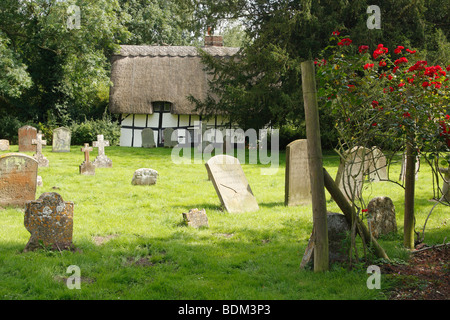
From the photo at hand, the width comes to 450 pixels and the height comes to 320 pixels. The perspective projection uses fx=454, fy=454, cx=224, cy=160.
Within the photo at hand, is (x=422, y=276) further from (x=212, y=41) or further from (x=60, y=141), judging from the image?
(x=212, y=41)

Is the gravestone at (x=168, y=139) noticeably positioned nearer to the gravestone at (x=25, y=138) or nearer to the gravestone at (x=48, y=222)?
the gravestone at (x=25, y=138)

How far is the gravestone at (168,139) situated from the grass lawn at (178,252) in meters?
12.6

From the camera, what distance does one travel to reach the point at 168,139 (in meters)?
23.6

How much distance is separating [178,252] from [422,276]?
9.62 ft

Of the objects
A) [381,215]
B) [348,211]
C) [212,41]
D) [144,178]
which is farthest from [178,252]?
[212,41]

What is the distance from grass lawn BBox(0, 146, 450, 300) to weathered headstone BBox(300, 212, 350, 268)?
0.48 ft

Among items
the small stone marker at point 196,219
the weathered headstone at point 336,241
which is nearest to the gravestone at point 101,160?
the small stone marker at point 196,219

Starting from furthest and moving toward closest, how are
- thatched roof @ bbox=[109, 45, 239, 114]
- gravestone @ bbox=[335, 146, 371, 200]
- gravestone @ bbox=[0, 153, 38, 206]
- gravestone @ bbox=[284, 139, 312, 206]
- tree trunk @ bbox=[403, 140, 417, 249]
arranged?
thatched roof @ bbox=[109, 45, 239, 114], gravestone @ bbox=[284, 139, 312, 206], gravestone @ bbox=[0, 153, 38, 206], tree trunk @ bbox=[403, 140, 417, 249], gravestone @ bbox=[335, 146, 371, 200]

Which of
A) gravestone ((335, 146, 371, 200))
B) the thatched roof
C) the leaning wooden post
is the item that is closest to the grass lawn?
the leaning wooden post

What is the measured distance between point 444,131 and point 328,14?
14457 millimetres

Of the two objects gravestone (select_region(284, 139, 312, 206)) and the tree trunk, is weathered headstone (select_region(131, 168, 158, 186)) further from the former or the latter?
the tree trunk

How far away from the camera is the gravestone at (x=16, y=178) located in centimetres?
794

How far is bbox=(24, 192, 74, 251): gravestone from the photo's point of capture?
569 cm
